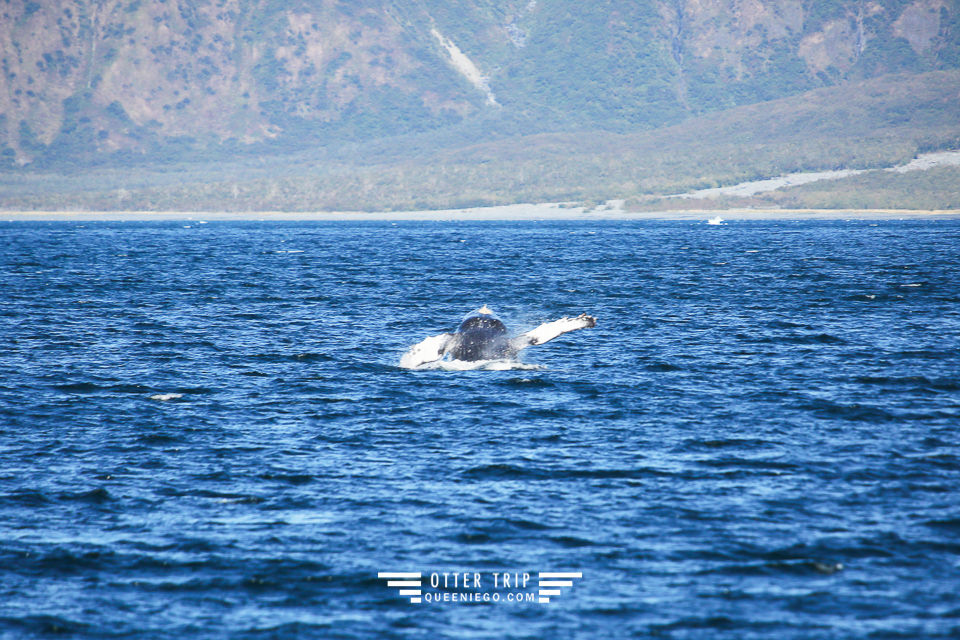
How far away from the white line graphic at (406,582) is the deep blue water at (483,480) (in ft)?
0.41

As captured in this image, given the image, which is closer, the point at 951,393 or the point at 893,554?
the point at 893,554

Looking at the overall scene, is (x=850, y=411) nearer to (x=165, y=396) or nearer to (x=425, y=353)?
(x=425, y=353)

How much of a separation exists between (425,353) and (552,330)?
3571mm

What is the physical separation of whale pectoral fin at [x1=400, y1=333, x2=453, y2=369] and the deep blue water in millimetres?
618

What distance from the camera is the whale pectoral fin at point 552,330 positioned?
26.3m

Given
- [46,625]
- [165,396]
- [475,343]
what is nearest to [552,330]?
[475,343]

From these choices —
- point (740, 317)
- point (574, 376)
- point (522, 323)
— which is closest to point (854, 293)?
point (740, 317)

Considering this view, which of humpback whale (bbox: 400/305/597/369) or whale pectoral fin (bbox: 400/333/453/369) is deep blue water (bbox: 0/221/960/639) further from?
humpback whale (bbox: 400/305/597/369)

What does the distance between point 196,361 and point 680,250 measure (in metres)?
75.6

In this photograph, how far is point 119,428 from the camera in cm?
2075

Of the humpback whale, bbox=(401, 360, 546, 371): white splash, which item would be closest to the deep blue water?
bbox=(401, 360, 546, 371): white splash

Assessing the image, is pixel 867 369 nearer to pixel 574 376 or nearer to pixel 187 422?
pixel 574 376

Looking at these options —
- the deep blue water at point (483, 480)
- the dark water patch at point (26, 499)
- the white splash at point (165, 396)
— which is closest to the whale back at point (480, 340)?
the deep blue water at point (483, 480)

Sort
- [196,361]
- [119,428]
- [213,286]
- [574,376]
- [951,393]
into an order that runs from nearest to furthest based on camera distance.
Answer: [119,428], [951,393], [574,376], [196,361], [213,286]
